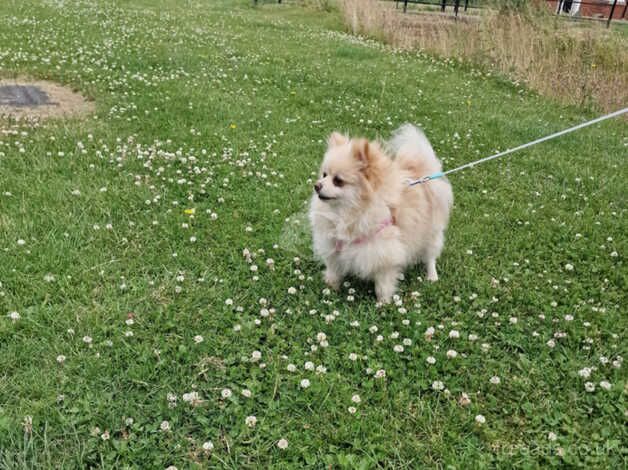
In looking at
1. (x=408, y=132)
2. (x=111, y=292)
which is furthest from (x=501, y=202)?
(x=111, y=292)

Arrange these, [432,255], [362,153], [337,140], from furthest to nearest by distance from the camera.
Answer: [432,255] < [337,140] < [362,153]

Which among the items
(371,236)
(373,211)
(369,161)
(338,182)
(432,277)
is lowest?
(432,277)

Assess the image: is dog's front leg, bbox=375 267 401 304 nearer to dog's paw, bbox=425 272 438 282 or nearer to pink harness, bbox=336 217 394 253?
pink harness, bbox=336 217 394 253

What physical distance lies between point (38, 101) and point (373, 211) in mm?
6288

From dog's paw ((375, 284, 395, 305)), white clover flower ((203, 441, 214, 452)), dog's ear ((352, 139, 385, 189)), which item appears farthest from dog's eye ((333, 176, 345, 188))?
white clover flower ((203, 441, 214, 452))

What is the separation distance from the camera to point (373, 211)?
12.3 feet

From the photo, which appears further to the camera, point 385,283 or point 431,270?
point 431,270

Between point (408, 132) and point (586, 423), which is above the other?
point (408, 132)

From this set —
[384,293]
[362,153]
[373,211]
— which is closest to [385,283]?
[384,293]

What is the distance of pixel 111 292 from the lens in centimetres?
382

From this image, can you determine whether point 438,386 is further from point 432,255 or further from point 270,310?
point 432,255

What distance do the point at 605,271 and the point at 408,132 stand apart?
2379 millimetres

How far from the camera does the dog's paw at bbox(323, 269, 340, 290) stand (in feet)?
13.7

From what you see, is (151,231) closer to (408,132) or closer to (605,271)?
(408,132)
